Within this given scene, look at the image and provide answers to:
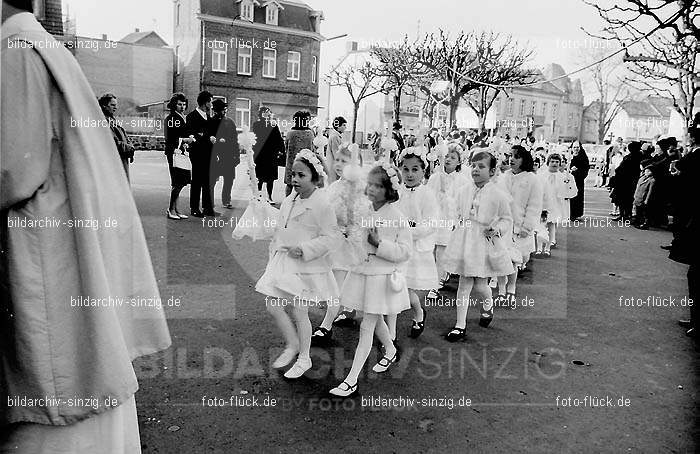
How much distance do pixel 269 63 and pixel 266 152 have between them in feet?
88.0

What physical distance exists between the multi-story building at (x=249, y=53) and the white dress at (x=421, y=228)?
29525 millimetres

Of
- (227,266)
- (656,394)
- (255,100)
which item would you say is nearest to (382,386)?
(656,394)

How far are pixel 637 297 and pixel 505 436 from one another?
4.88 m

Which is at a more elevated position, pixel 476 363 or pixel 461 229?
pixel 461 229

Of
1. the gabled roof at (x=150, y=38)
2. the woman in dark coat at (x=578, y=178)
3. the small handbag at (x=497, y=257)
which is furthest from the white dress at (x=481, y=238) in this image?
the gabled roof at (x=150, y=38)

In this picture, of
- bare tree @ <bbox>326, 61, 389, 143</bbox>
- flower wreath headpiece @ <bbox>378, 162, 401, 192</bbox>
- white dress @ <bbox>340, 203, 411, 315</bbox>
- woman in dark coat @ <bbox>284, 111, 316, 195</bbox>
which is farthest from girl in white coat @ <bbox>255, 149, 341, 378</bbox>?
bare tree @ <bbox>326, 61, 389, 143</bbox>

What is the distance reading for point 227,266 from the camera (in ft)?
24.7

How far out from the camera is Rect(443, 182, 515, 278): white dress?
19.1ft

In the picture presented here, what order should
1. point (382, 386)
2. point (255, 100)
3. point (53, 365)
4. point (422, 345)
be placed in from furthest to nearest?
1. point (255, 100)
2. point (422, 345)
3. point (382, 386)
4. point (53, 365)

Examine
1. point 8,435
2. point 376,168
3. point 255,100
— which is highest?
point 255,100

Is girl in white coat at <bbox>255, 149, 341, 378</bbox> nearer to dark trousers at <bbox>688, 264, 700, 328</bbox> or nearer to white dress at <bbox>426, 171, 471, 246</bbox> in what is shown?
white dress at <bbox>426, 171, 471, 246</bbox>

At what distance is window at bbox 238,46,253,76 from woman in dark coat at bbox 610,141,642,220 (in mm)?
25414

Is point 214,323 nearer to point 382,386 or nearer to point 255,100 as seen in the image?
point 382,386

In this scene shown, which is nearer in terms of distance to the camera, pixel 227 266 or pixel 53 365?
pixel 53 365
